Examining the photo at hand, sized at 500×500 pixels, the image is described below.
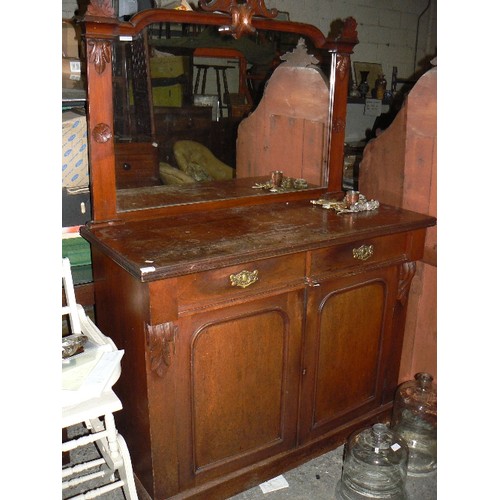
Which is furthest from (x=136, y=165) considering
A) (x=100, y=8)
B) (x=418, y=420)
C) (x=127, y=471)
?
(x=418, y=420)

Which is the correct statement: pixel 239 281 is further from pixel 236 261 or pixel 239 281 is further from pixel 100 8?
pixel 100 8

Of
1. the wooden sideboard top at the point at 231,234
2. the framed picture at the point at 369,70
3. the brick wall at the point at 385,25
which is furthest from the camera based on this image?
the framed picture at the point at 369,70

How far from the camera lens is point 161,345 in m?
1.50

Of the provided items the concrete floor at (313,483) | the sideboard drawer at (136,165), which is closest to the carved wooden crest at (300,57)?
the sideboard drawer at (136,165)

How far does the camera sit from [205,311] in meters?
1.55

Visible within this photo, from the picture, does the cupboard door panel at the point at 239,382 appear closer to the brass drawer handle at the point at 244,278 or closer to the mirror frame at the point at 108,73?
the brass drawer handle at the point at 244,278

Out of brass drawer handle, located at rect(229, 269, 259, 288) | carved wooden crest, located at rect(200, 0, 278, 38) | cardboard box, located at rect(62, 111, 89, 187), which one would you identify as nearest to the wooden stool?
carved wooden crest, located at rect(200, 0, 278, 38)

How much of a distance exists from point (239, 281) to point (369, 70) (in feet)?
13.0

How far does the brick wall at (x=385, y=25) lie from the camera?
4.57m

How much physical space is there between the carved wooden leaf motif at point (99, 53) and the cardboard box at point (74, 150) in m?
0.36

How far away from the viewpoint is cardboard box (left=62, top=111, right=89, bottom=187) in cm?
192

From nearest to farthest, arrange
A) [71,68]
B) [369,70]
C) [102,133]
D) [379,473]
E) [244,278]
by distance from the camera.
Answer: [244,278] < [102,133] < [379,473] < [71,68] < [369,70]

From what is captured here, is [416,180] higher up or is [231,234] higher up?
[416,180]
